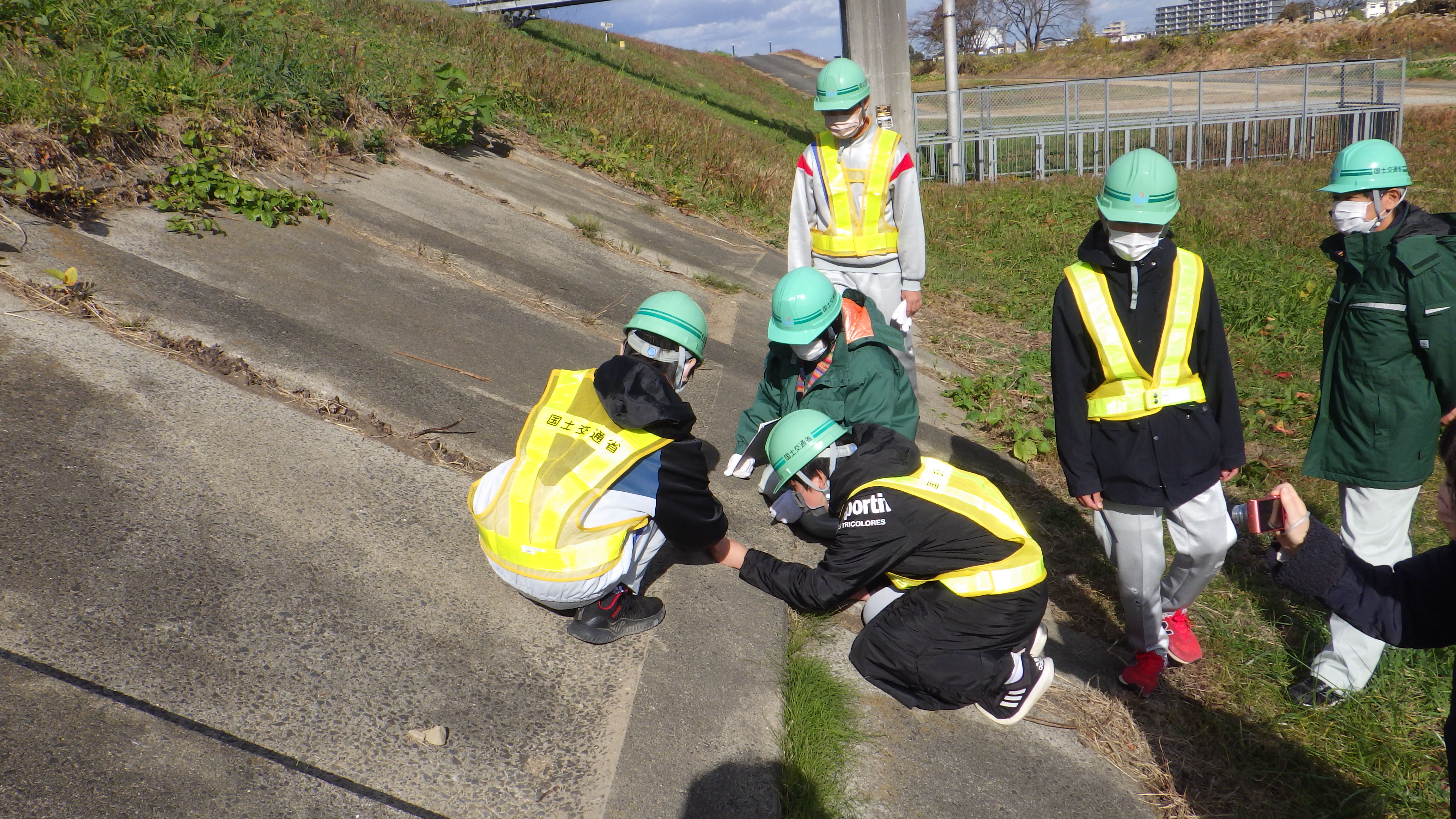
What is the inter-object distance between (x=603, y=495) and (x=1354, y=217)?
3.13 m

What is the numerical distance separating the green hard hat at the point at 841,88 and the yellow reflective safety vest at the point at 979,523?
Answer: 2268 mm

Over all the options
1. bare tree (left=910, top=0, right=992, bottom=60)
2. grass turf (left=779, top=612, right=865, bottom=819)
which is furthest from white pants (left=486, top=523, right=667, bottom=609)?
bare tree (left=910, top=0, right=992, bottom=60)

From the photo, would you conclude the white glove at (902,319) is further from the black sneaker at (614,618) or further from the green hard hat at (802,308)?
the black sneaker at (614,618)

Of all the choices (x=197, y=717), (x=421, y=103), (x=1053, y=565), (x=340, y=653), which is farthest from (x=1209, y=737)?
(x=421, y=103)

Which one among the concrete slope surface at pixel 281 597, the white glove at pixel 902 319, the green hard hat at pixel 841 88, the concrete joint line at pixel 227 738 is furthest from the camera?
the white glove at pixel 902 319

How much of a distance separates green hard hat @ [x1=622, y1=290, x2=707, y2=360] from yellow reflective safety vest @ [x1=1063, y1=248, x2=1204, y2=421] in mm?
1441

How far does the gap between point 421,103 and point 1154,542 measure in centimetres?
713

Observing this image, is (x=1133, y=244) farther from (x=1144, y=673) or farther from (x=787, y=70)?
(x=787, y=70)

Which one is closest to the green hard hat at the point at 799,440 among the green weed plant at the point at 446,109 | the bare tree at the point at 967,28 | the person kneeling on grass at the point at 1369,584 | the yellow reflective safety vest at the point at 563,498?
the yellow reflective safety vest at the point at 563,498

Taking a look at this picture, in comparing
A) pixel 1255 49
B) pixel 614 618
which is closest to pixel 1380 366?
pixel 614 618

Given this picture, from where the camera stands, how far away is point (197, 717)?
7.79 feet

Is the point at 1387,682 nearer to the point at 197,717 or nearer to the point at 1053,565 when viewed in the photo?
the point at 1053,565

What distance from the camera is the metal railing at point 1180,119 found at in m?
17.1

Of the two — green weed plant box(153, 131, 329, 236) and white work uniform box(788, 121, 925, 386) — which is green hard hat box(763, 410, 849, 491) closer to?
white work uniform box(788, 121, 925, 386)
